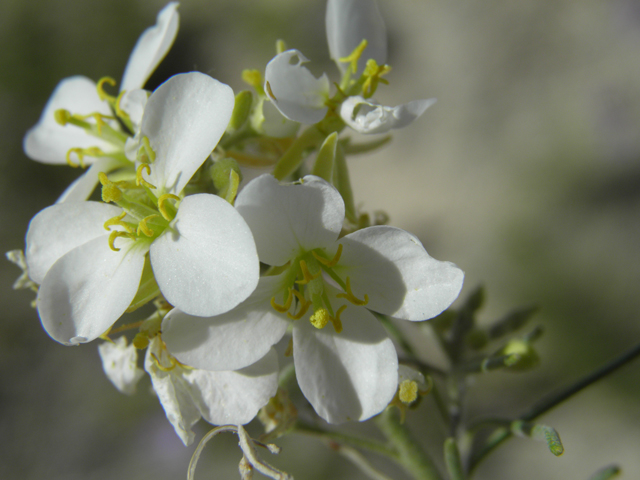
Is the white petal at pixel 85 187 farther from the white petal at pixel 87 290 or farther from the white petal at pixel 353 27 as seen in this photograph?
the white petal at pixel 353 27

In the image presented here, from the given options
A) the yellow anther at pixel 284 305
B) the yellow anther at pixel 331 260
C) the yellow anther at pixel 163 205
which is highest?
the yellow anther at pixel 163 205

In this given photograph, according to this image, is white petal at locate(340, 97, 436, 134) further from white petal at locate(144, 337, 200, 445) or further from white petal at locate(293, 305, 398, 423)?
white petal at locate(144, 337, 200, 445)

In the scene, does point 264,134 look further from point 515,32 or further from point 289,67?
point 515,32

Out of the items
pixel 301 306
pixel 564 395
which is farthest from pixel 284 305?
pixel 564 395

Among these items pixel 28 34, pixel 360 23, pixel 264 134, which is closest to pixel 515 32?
pixel 360 23

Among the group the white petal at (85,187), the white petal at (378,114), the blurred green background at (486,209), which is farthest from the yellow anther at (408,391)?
the blurred green background at (486,209)

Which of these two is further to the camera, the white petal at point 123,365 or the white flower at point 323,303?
the white petal at point 123,365
